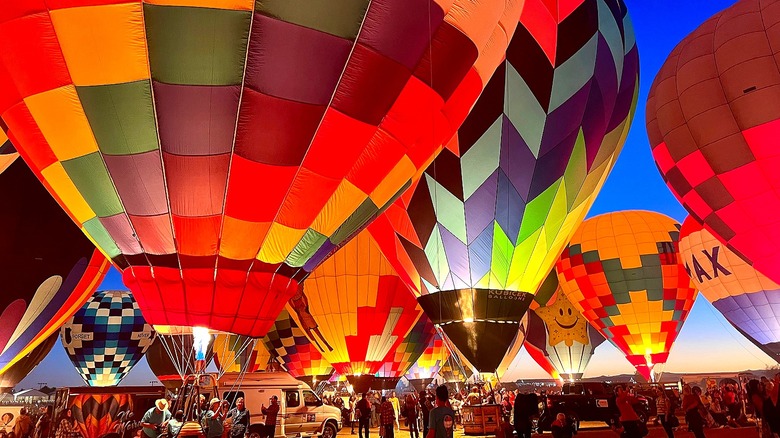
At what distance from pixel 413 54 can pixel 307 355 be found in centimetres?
1500

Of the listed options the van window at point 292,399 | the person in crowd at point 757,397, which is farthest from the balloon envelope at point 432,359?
the person in crowd at point 757,397

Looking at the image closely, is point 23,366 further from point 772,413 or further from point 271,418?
point 772,413

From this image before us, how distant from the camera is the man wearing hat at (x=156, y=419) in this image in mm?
4895

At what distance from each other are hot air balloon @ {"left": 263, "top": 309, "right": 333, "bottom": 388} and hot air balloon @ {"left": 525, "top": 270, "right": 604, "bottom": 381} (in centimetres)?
816

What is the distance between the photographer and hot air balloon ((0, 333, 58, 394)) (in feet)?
35.4

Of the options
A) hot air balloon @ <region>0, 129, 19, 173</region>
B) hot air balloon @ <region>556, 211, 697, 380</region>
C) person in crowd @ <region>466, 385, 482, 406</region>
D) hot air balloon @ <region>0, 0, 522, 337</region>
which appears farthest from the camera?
hot air balloon @ <region>556, 211, 697, 380</region>

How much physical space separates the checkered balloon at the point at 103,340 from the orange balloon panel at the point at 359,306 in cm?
727

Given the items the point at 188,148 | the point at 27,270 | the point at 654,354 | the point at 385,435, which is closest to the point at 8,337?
the point at 27,270

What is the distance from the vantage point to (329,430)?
1041cm

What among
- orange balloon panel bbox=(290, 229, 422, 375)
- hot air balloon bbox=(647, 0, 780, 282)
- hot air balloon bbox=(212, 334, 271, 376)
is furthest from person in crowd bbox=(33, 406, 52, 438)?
hot air balloon bbox=(647, 0, 780, 282)

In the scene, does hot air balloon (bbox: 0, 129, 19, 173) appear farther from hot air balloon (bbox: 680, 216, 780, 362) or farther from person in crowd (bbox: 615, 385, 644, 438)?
hot air balloon (bbox: 680, 216, 780, 362)

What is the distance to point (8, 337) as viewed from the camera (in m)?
8.51

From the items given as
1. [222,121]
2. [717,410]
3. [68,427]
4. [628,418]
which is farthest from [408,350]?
[222,121]

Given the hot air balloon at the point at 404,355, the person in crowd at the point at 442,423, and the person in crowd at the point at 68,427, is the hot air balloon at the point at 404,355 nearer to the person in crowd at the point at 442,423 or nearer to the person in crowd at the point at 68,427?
the person in crowd at the point at 68,427
